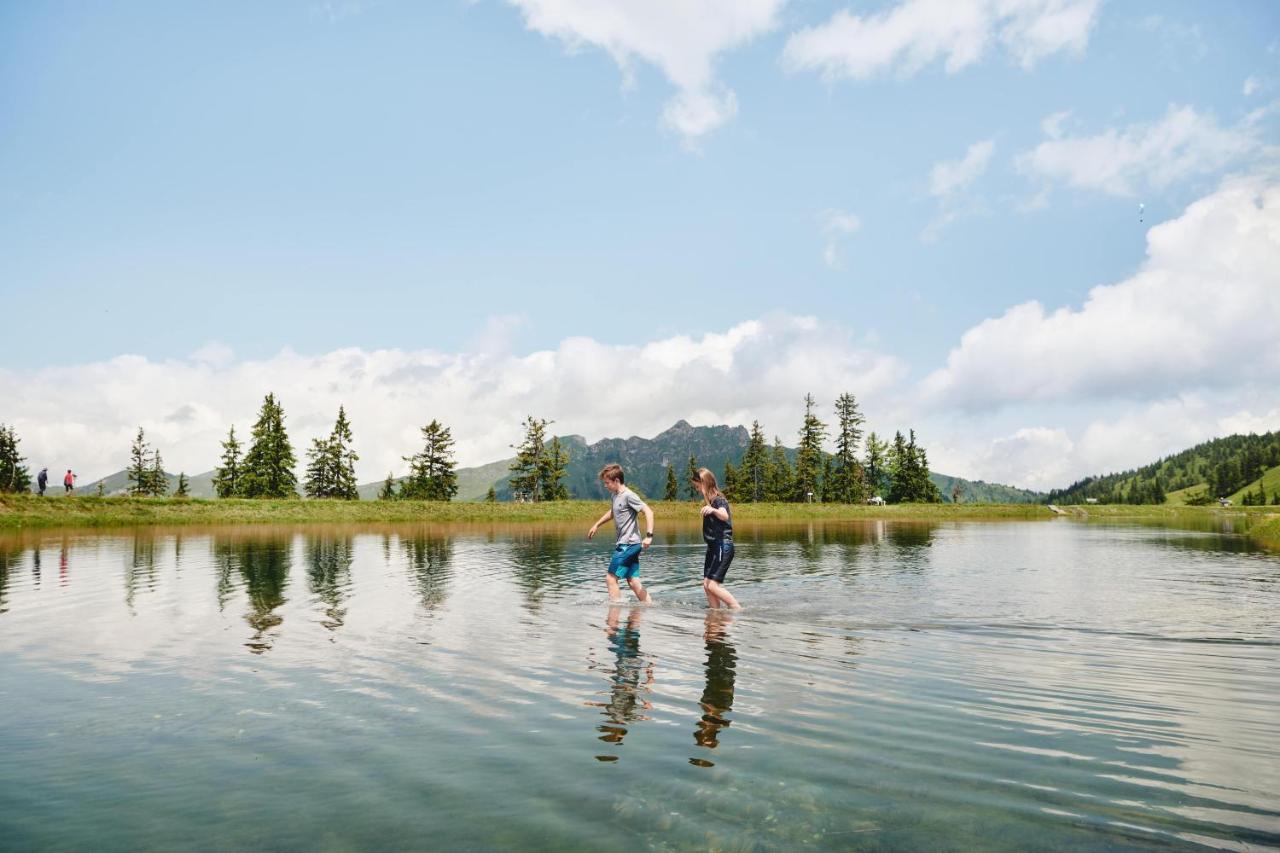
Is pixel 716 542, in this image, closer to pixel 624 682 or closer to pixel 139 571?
pixel 624 682

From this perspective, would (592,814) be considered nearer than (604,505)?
Yes

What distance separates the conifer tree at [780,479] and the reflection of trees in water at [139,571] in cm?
10059

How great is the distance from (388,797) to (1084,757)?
5394mm

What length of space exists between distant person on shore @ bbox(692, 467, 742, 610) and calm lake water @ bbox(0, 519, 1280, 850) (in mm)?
566

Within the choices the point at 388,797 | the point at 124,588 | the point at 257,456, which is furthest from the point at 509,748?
the point at 257,456

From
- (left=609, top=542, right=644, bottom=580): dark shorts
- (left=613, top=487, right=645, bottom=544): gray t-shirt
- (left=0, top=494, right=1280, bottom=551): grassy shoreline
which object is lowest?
(left=0, top=494, right=1280, bottom=551): grassy shoreline

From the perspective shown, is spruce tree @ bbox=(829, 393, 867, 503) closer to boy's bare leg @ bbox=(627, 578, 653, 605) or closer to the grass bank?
the grass bank

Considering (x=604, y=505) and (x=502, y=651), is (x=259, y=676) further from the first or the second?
(x=604, y=505)

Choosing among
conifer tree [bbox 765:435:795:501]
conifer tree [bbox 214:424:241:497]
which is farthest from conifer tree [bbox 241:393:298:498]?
conifer tree [bbox 765:435:795:501]

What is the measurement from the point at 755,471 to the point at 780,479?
14.4 feet

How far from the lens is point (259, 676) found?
9.31 m

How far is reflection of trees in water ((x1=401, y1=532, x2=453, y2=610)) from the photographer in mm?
17516

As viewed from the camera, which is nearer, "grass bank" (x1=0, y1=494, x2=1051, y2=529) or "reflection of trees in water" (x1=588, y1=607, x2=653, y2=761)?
"reflection of trees in water" (x1=588, y1=607, x2=653, y2=761)

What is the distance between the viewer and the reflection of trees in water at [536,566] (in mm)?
17938
